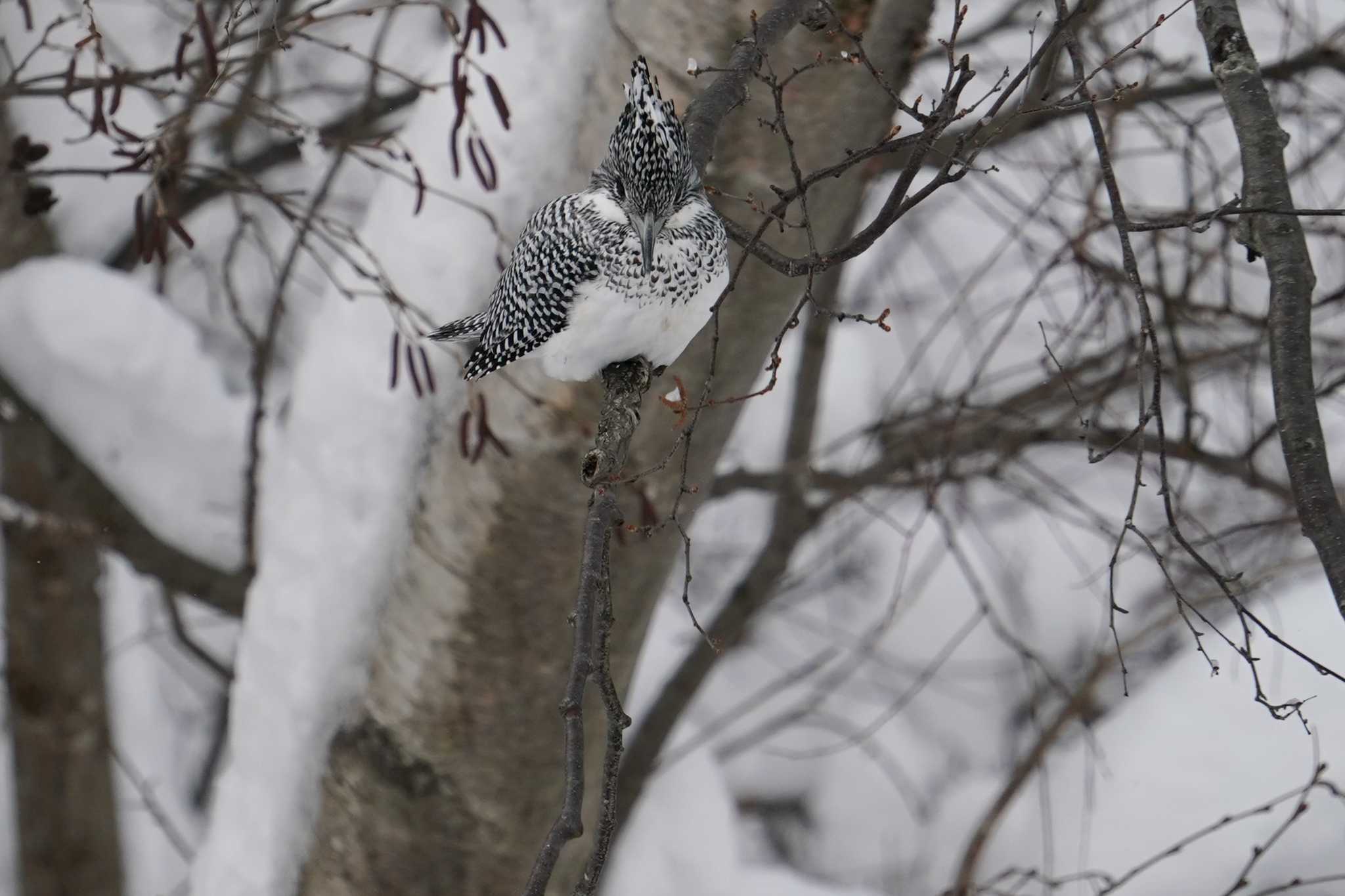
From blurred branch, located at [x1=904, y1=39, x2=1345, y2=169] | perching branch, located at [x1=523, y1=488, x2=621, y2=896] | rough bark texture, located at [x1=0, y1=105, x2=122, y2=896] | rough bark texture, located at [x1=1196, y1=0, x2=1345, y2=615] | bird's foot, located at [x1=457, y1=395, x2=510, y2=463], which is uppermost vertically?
blurred branch, located at [x1=904, y1=39, x2=1345, y2=169]

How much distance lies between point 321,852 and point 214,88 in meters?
1.22

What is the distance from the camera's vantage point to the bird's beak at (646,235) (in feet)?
3.35

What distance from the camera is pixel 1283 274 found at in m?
0.88

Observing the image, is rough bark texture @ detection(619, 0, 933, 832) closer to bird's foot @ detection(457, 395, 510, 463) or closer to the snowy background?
the snowy background

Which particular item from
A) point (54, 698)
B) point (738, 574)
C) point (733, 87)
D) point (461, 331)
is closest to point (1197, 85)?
point (733, 87)

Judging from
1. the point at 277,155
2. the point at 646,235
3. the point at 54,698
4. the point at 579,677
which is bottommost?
the point at 579,677

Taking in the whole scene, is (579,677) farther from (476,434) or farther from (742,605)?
(742,605)

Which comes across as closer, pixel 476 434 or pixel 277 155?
pixel 476 434

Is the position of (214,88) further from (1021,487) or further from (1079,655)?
(1079,655)

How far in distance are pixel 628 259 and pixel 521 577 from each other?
73 cm

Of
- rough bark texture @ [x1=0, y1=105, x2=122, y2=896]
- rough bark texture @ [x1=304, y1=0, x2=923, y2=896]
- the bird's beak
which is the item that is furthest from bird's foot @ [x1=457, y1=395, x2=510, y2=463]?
rough bark texture @ [x1=0, y1=105, x2=122, y2=896]

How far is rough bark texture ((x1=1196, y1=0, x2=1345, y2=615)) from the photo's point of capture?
0.80 m

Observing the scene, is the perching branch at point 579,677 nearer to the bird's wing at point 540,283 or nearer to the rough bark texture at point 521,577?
the bird's wing at point 540,283

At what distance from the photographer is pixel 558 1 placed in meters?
1.72
